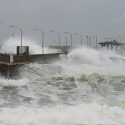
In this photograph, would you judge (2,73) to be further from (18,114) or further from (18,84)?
(18,114)

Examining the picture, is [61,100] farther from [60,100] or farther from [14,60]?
[14,60]

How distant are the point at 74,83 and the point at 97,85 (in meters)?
2.05

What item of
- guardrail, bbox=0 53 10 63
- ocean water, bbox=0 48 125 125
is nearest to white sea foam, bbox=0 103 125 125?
ocean water, bbox=0 48 125 125

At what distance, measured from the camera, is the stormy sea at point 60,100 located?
16.0 metres

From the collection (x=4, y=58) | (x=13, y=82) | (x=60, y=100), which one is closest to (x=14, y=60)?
(x=4, y=58)

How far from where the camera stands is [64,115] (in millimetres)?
16578

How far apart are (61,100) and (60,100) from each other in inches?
2.4

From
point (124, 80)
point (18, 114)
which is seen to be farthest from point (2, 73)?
point (18, 114)

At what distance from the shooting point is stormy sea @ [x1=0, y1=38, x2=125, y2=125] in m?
16.0

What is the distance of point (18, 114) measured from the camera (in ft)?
Answer: 54.8

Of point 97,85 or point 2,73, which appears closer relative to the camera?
point 97,85

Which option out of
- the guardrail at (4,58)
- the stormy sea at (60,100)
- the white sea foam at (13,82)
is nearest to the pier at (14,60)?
the guardrail at (4,58)

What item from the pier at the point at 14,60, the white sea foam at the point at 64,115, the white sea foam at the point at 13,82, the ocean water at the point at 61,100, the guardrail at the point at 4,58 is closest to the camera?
the white sea foam at the point at 64,115

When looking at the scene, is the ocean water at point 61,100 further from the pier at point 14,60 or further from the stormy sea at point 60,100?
the pier at point 14,60
